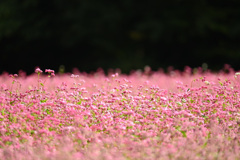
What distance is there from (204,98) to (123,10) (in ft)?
40.5

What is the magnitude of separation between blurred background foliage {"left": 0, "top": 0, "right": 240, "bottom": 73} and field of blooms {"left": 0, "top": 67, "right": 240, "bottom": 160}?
37.4 feet

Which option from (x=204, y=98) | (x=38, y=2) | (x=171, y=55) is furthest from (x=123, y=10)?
(x=204, y=98)

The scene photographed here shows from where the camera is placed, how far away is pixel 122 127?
422cm

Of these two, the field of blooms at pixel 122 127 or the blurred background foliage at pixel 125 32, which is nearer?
the field of blooms at pixel 122 127

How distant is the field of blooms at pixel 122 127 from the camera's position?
12.5 ft

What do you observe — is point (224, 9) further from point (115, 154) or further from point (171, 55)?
point (115, 154)

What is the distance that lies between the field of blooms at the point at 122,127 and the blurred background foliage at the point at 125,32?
11.4 meters

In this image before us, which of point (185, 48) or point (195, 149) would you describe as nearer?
point (195, 149)

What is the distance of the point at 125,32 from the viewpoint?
17.7 m

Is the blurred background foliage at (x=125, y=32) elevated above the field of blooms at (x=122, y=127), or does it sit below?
above

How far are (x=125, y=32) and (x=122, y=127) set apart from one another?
13.8 meters

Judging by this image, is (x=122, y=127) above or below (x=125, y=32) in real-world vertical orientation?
below

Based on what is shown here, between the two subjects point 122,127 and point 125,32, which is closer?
point 122,127

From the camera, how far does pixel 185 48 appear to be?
17.6 m
